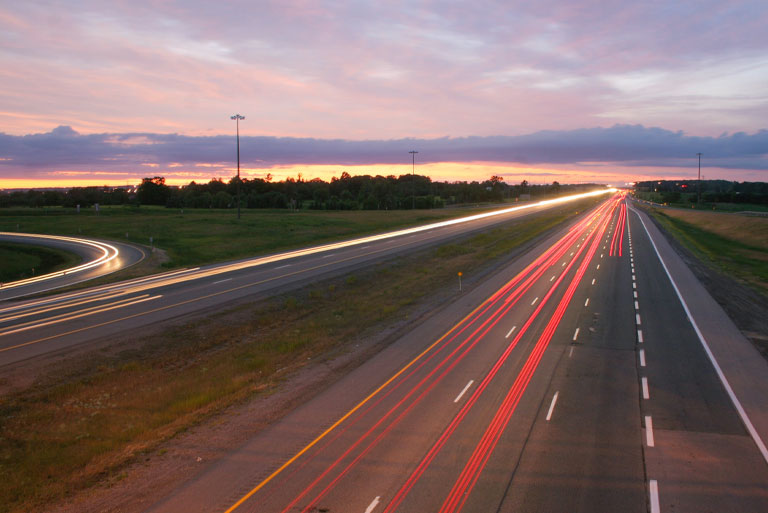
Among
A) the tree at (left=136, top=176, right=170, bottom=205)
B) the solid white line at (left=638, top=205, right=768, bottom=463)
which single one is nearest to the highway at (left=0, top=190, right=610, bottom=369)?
the solid white line at (left=638, top=205, right=768, bottom=463)

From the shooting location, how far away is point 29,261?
49344 mm

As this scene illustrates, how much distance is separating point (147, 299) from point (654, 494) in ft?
83.9

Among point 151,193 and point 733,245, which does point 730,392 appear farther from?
point 151,193

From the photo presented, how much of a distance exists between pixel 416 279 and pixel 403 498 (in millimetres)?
26358

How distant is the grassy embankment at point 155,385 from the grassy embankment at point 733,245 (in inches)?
1042

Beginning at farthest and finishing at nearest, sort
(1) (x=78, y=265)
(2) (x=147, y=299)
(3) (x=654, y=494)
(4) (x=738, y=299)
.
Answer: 1. (1) (x=78, y=265)
2. (4) (x=738, y=299)
3. (2) (x=147, y=299)
4. (3) (x=654, y=494)

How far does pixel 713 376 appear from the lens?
1636 centimetres

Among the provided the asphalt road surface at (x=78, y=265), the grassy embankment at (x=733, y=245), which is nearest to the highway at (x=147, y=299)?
the asphalt road surface at (x=78, y=265)

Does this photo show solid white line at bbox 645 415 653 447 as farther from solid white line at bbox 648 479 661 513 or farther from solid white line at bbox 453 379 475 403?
solid white line at bbox 453 379 475 403

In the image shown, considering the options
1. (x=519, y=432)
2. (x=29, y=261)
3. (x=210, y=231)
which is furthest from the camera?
(x=210, y=231)

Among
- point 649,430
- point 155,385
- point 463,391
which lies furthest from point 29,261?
point 649,430

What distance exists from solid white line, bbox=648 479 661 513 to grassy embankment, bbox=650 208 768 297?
87.6 feet

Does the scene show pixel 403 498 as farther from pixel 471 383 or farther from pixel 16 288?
pixel 16 288

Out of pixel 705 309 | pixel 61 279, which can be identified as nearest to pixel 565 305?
pixel 705 309
